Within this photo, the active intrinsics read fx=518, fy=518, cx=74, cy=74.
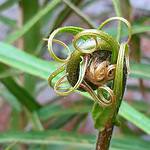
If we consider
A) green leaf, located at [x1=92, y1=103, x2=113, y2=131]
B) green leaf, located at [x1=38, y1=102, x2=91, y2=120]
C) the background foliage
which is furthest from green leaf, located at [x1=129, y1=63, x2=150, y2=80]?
green leaf, located at [x1=92, y1=103, x2=113, y2=131]

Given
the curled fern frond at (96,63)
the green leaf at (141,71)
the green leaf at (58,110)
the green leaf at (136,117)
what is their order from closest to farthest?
the curled fern frond at (96,63)
the green leaf at (136,117)
the green leaf at (141,71)
the green leaf at (58,110)

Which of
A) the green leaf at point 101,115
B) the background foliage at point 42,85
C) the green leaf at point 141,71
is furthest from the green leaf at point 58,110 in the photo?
the green leaf at point 101,115

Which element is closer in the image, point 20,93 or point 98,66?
point 98,66

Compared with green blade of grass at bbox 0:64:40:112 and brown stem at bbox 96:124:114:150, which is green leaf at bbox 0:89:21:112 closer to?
green blade of grass at bbox 0:64:40:112

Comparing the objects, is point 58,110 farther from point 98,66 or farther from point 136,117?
point 98,66

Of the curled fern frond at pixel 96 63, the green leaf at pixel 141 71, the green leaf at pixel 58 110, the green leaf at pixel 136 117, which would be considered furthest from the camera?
the green leaf at pixel 58 110

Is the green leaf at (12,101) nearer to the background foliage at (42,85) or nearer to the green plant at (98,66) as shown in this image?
the background foliage at (42,85)

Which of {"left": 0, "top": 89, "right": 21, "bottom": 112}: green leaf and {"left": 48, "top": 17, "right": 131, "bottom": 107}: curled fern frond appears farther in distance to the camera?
{"left": 0, "top": 89, "right": 21, "bottom": 112}: green leaf

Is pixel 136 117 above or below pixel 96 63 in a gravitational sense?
below

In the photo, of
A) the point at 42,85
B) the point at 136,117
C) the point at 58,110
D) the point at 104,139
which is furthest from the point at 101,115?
the point at 42,85

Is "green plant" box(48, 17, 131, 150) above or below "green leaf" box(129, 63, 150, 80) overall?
above

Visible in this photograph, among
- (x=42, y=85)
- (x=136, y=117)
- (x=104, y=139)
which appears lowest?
(x=42, y=85)

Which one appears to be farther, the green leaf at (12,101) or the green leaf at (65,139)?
the green leaf at (12,101)

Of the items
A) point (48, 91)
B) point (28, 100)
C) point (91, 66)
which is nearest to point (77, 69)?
point (91, 66)
